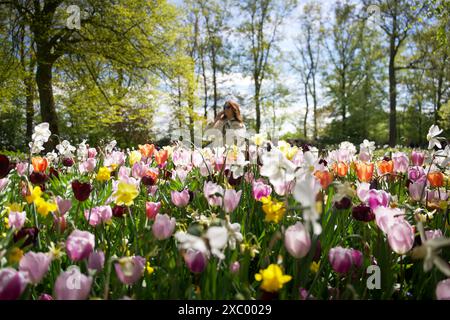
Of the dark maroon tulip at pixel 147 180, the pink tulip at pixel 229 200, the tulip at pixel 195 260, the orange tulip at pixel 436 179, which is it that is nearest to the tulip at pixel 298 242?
the tulip at pixel 195 260

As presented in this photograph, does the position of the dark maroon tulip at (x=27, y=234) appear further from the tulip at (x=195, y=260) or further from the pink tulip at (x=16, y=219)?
the tulip at (x=195, y=260)

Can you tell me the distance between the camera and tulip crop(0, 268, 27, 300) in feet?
2.77

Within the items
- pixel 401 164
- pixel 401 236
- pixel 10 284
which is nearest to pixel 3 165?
pixel 10 284

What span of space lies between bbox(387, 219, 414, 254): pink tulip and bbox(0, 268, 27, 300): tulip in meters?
1.03

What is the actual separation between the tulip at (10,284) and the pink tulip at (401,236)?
3.39 feet

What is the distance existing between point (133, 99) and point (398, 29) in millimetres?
14161

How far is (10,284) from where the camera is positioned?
84cm

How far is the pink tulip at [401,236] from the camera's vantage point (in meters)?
1.15

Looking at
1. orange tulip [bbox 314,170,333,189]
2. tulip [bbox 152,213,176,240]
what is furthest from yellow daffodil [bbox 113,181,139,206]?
orange tulip [bbox 314,170,333,189]

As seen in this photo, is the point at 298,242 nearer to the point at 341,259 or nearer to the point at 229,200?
the point at 341,259

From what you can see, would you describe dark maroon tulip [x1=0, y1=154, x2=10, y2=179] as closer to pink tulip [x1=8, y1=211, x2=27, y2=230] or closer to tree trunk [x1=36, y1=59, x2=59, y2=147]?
pink tulip [x1=8, y1=211, x2=27, y2=230]
